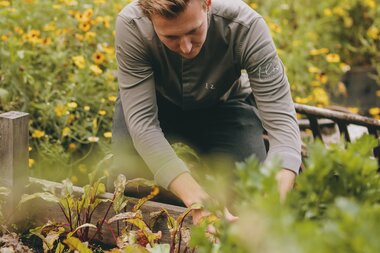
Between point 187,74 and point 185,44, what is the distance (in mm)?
347

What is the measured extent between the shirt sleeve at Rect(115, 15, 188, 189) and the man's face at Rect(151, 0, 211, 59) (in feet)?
0.66

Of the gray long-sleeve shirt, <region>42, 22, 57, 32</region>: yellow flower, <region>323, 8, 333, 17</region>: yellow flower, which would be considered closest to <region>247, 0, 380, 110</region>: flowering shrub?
<region>323, 8, 333, 17</region>: yellow flower

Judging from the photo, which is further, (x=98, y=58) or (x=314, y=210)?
(x=98, y=58)

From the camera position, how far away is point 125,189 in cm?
234

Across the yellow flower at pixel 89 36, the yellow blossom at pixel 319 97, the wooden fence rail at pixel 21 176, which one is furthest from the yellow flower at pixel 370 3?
the wooden fence rail at pixel 21 176

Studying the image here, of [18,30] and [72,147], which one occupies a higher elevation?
[18,30]

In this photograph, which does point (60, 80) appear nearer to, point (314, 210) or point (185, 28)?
point (185, 28)

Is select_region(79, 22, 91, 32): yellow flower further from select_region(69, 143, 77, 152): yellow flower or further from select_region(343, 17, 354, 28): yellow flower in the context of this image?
select_region(343, 17, 354, 28): yellow flower

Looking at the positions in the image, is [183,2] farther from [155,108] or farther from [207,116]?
[207,116]

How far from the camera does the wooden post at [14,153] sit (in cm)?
216

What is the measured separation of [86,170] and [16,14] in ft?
3.07

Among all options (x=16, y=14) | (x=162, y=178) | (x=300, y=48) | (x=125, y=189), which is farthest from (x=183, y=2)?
(x=300, y=48)

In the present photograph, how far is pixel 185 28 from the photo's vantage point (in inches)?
79.4

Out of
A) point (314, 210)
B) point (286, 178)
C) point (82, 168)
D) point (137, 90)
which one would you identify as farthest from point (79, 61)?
point (314, 210)
